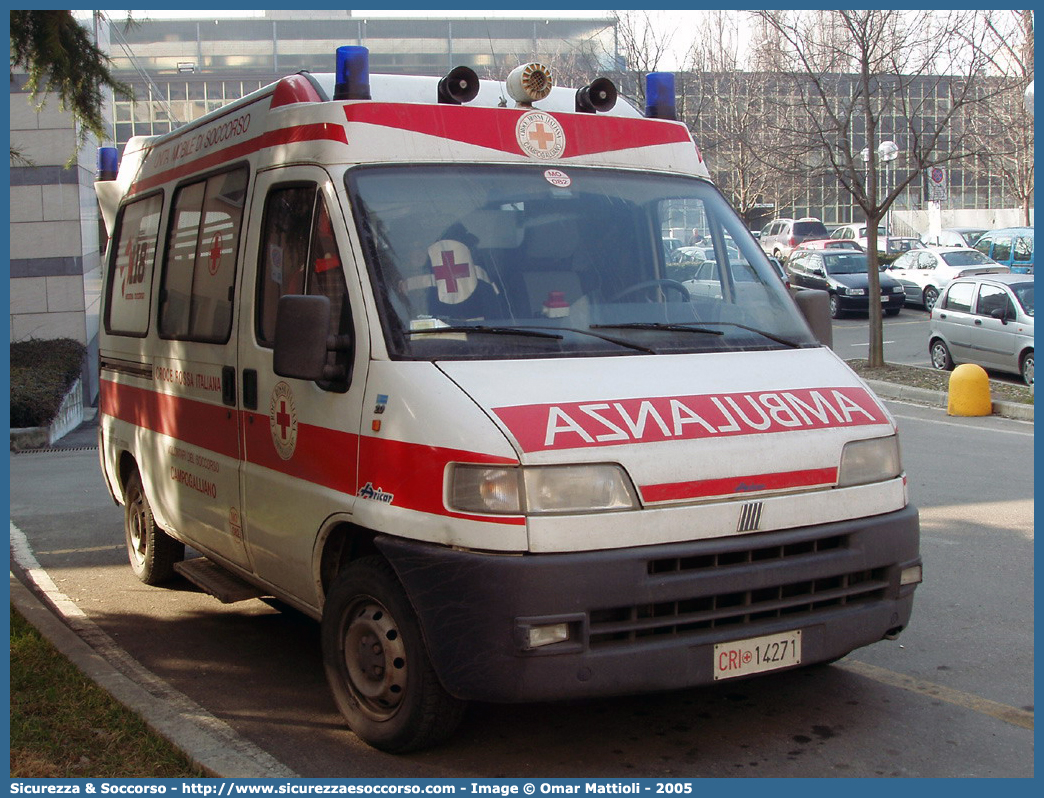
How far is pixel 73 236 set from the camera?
18781mm

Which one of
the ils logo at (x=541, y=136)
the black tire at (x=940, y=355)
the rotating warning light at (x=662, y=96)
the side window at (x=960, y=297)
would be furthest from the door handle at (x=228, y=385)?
the black tire at (x=940, y=355)

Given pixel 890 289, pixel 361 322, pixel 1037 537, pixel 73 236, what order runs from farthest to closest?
pixel 890 289
pixel 73 236
pixel 1037 537
pixel 361 322

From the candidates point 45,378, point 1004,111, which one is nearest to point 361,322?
point 45,378

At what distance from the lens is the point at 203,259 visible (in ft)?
19.6

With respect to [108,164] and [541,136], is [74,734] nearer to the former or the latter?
[541,136]

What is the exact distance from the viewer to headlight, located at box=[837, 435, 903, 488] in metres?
4.48

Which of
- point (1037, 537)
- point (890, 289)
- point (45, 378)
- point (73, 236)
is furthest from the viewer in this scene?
point (890, 289)

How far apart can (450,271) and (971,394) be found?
1174cm

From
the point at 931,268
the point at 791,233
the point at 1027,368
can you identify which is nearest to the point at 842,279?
the point at 931,268

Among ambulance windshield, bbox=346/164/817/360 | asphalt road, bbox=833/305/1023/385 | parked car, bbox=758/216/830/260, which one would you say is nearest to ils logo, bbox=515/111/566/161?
ambulance windshield, bbox=346/164/817/360

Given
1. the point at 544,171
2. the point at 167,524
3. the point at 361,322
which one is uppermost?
the point at 544,171

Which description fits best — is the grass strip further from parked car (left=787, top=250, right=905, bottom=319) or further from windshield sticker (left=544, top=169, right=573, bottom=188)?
parked car (left=787, top=250, right=905, bottom=319)

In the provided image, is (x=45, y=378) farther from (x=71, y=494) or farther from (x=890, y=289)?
(x=890, y=289)

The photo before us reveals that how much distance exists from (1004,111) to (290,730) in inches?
1387
